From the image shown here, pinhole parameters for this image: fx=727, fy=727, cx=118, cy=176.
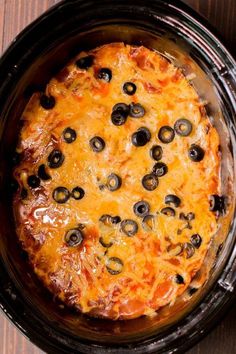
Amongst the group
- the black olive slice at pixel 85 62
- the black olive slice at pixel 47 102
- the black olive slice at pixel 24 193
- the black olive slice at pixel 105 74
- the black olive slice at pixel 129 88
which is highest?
the black olive slice at pixel 85 62

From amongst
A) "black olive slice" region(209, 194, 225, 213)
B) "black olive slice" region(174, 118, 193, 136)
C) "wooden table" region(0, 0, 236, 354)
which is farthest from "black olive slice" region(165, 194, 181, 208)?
"wooden table" region(0, 0, 236, 354)

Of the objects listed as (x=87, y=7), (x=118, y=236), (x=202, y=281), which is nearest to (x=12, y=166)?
(x=118, y=236)

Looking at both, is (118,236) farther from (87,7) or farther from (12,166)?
(87,7)

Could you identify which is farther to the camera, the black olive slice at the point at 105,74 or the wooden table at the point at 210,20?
the wooden table at the point at 210,20

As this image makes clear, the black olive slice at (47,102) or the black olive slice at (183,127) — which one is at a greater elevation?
the black olive slice at (47,102)

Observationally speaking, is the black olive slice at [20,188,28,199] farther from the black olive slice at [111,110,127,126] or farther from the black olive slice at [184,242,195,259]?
the black olive slice at [184,242,195,259]

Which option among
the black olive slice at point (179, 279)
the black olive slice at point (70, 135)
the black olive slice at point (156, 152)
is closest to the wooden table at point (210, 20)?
the black olive slice at point (179, 279)

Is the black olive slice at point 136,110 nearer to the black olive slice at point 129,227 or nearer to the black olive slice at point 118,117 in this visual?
the black olive slice at point 118,117

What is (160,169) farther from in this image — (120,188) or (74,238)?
(74,238)
